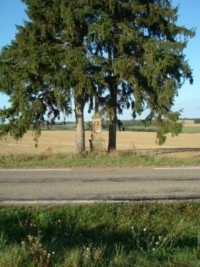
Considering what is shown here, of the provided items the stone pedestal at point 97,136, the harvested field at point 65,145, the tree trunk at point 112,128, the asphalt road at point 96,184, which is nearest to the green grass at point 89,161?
the asphalt road at point 96,184

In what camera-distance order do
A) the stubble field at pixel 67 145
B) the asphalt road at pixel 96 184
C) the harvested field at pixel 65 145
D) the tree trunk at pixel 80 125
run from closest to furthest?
1. the asphalt road at pixel 96 184
2. the tree trunk at pixel 80 125
3. the stubble field at pixel 67 145
4. the harvested field at pixel 65 145

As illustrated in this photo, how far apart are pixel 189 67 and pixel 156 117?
8.86 ft

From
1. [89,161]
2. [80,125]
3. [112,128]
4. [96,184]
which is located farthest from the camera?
[112,128]

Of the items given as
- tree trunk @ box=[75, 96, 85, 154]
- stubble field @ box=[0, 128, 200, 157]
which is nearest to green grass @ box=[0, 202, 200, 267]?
stubble field @ box=[0, 128, 200, 157]

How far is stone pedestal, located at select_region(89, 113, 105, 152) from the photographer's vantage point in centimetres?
1878

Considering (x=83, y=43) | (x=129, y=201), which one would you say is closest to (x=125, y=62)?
(x=83, y=43)

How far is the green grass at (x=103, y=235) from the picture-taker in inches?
169

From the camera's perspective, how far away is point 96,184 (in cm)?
978

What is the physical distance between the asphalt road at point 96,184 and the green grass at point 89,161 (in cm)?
98

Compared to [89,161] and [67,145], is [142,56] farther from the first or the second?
[67,145]

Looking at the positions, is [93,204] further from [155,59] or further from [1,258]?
[155,59]

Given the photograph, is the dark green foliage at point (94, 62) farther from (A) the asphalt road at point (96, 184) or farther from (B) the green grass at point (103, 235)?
(B) the green grass at point (103, 235)

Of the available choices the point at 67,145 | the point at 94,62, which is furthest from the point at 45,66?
the point at 67,145

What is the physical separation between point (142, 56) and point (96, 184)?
9.37 metres
